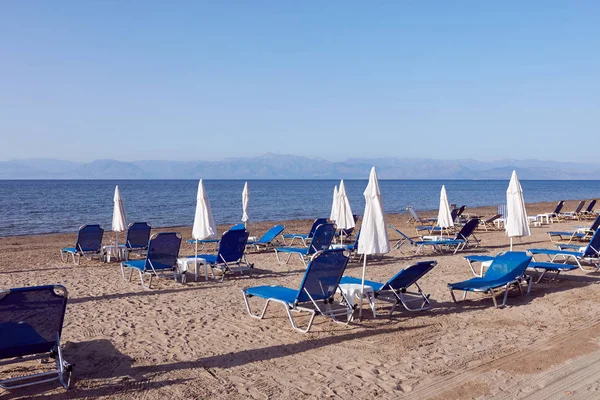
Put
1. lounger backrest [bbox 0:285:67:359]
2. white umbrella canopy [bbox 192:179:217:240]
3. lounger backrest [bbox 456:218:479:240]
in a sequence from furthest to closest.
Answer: lounger backrest [bbox 456:218:479:240] < white umbrella canopy [bbox 192:179:217:240] < lounger backrest [bbox 0:285:67:359]

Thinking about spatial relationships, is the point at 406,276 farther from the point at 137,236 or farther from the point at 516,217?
the point at 137,236

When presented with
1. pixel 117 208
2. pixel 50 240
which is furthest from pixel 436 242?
pixel 50 240

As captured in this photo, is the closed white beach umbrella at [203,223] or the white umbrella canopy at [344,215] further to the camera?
the white umbrella canopy at [344,215]

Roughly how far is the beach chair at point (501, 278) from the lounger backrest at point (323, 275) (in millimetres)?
1776

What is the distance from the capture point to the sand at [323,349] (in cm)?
431

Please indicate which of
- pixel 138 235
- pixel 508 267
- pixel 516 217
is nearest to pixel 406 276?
pixel 508 267

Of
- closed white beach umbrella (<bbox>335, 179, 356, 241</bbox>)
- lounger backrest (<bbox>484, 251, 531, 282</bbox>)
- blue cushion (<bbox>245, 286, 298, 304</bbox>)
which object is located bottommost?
blue cushion (<bbox>245, 286, 298, 304</bbox>)

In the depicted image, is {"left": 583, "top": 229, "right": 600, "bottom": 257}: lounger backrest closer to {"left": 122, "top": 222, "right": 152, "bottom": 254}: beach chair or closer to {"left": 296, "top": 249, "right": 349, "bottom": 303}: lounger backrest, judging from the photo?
{"left": 296, "top": 249, "right": 349, "bottom": 303}: lounger backrest

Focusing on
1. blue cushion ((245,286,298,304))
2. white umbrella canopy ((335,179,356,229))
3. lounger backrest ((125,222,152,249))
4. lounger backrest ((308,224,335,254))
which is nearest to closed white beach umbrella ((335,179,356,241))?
white umbrella canopy ((335,179,356,229))

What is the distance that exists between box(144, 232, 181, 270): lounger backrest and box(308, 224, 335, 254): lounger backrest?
291 cm

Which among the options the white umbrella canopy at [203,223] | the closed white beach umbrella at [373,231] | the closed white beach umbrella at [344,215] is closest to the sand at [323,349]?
the closed white beach umbrella at [373,231]

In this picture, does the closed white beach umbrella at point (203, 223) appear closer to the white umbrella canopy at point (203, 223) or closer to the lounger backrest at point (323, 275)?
A: the white umbrella canopy at point (203, 223)

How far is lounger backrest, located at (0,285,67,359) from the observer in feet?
13.6

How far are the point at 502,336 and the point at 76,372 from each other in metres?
4.21
